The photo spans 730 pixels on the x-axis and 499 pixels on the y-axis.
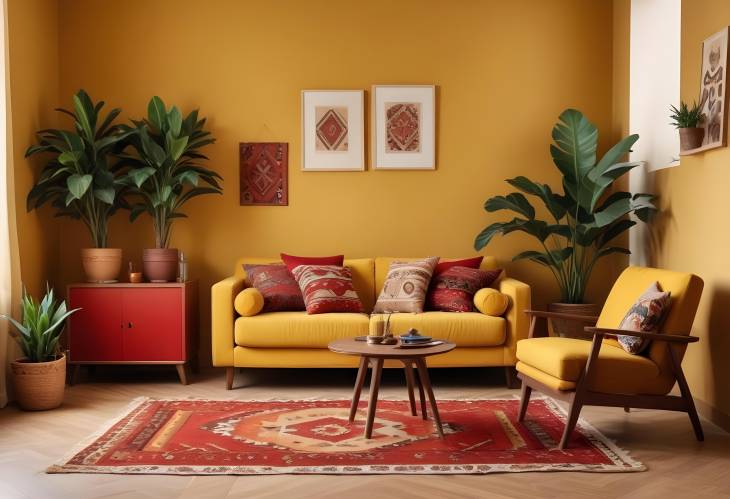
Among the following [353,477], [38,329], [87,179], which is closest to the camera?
[353,477]

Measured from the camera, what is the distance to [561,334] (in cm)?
528

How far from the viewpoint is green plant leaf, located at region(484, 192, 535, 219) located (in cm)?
551

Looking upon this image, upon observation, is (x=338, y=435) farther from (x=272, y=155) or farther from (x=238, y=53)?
(x=238, y=53)

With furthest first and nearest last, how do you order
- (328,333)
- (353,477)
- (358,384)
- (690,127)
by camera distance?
1. (328,333)
2. (690,127)
3. (358,384)
4. (353,477)

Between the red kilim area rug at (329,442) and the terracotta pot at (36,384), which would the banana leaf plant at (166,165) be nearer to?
the terracotta pot at (36,384)

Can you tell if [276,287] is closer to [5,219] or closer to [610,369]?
[5,219]

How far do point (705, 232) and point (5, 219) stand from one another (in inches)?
161

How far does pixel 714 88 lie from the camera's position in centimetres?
424

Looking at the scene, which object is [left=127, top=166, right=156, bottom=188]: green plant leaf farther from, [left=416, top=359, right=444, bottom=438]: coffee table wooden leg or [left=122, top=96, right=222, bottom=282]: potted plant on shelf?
[left=416, top=359, right=444, bottom=438]: coffee table wooden leg

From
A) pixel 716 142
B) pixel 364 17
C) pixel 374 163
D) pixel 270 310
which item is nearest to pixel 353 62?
pixel 364 17

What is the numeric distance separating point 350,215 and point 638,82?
2.29 metres

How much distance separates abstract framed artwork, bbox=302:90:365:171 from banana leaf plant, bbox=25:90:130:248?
4.45 feet

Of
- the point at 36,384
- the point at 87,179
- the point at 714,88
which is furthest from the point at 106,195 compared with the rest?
the point at 714,88

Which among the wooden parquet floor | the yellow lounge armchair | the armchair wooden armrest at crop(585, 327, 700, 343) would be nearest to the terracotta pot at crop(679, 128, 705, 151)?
the yellow lounge armchair
